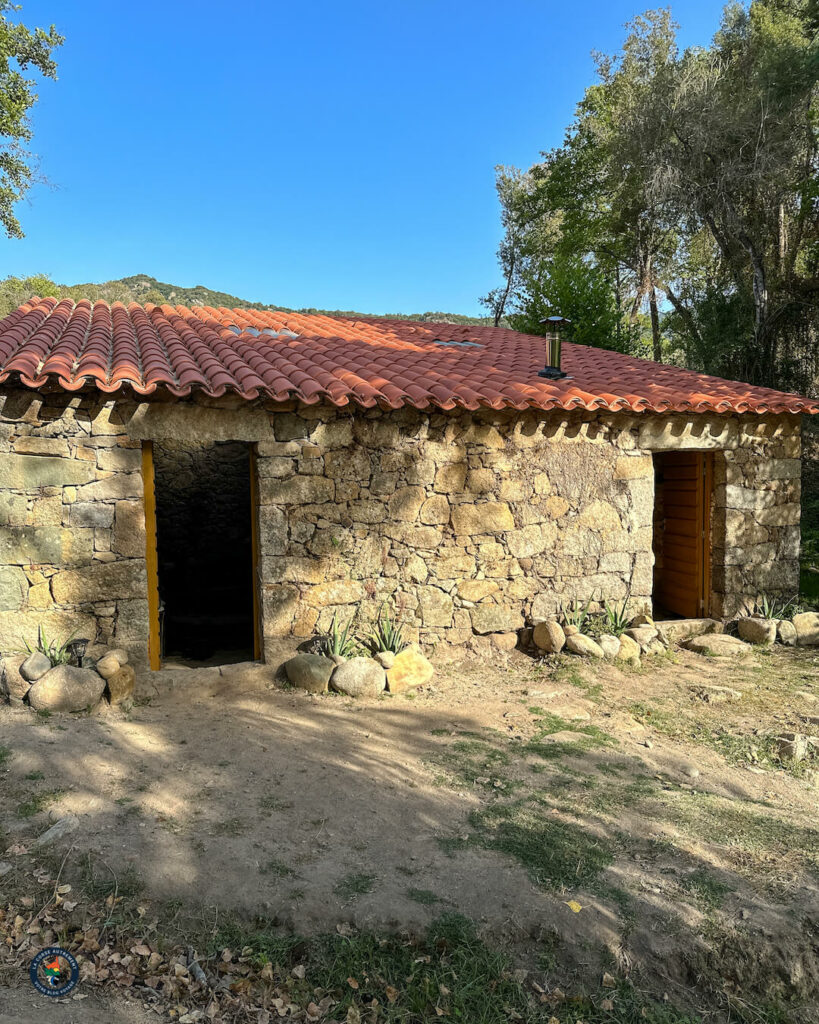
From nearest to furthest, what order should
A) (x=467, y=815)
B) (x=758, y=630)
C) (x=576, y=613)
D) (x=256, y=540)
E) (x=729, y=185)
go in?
(x=467, y=815), (x=256, y=540), (x=576, y=613), (x=758, y=630), (x=729, y=185)

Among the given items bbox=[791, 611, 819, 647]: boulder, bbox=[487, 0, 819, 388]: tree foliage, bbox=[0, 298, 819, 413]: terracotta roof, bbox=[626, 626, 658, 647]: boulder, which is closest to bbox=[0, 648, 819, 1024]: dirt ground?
bbox=[626, 626, 658, 647]: boulder

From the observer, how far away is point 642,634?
6.98 m

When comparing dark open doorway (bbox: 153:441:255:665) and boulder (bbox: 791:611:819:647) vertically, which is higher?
dark open doorway (bbox: 153:441:255:665)

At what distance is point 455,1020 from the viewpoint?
259 cm

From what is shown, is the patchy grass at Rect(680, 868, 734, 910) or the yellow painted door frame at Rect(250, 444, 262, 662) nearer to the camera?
the patchy grass at Rect(680, 868, 734, 910)

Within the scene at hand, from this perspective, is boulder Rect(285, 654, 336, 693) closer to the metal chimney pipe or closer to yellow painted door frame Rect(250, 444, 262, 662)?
yellow painted door frame Rect(250, 444, 262, 662)

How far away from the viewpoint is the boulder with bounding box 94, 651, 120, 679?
5297 millimetres

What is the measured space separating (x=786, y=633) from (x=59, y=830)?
7050 mm

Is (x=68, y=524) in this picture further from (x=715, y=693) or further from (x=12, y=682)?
(x=715, y=693)

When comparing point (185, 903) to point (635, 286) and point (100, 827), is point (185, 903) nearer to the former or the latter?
point (100, 827)

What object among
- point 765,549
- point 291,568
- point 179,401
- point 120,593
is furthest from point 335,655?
point 765,549

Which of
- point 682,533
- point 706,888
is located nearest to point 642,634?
point 682,533

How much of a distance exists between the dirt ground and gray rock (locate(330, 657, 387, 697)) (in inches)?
3.6

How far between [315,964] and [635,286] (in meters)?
21.5
